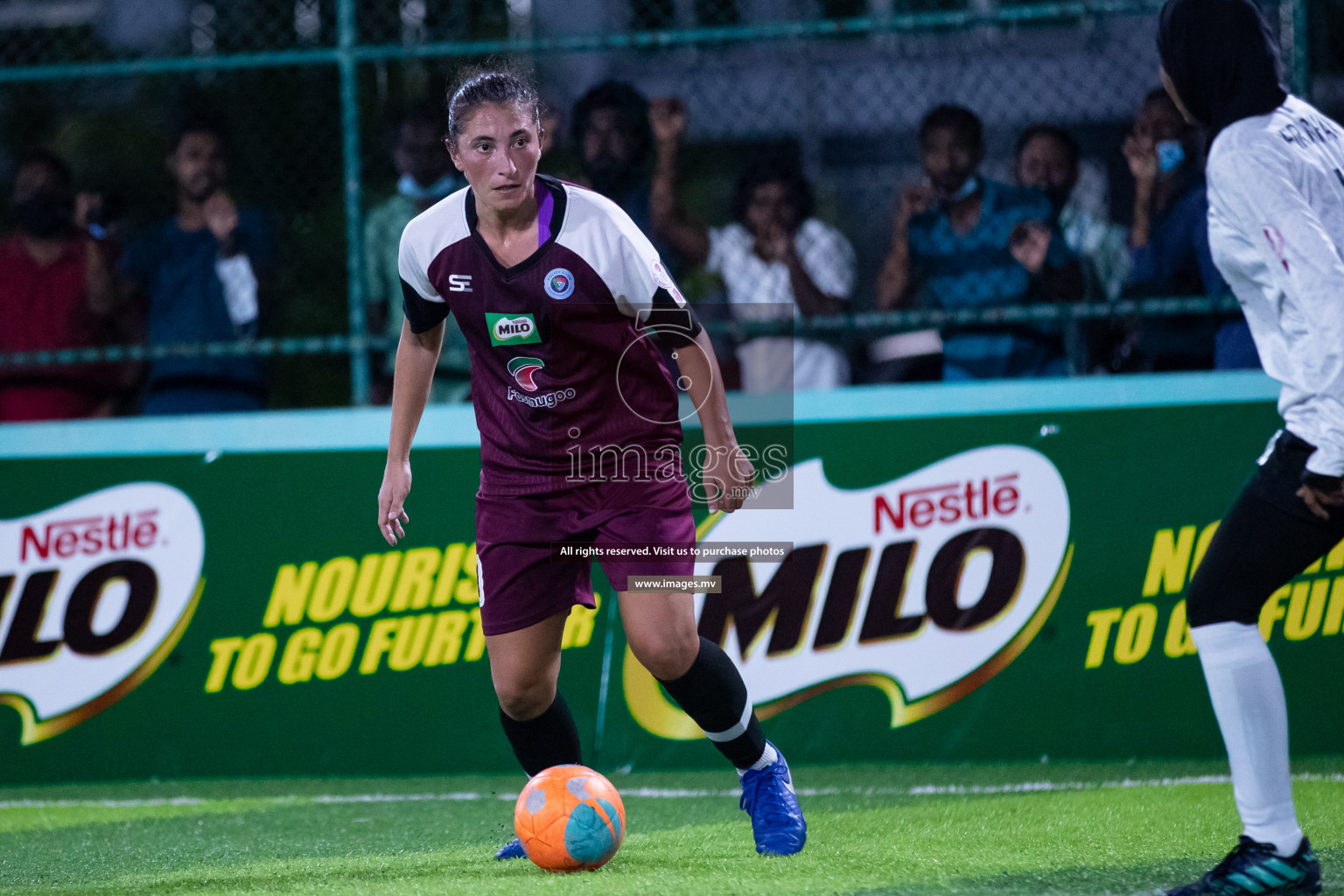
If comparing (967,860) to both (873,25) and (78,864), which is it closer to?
(78,864)

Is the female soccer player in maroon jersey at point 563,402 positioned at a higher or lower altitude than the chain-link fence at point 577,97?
lower

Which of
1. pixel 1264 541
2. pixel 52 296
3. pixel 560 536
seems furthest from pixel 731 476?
pixel 52 296

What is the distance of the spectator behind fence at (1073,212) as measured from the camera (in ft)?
20.0

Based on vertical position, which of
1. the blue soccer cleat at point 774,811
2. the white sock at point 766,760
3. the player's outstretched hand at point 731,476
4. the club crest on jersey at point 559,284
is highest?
the club crest on jersey at point 559,284

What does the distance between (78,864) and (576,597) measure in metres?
1.78

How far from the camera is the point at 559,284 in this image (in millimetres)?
3914

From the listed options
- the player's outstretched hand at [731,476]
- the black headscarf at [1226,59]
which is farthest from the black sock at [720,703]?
the black headscarf at [1226,59]

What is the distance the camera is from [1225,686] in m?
3.45

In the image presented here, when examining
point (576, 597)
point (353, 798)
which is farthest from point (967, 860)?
point (353, 798)

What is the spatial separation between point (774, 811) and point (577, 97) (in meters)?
3.71

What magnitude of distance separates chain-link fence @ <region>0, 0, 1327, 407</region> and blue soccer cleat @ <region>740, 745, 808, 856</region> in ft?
7.57

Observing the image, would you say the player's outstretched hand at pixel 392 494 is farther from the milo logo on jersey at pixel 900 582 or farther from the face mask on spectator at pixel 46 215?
the face mask on spectator at pixel 46 215

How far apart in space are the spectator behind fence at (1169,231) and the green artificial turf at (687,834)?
5.61 feet

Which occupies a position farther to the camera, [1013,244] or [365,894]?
[1013,244]
